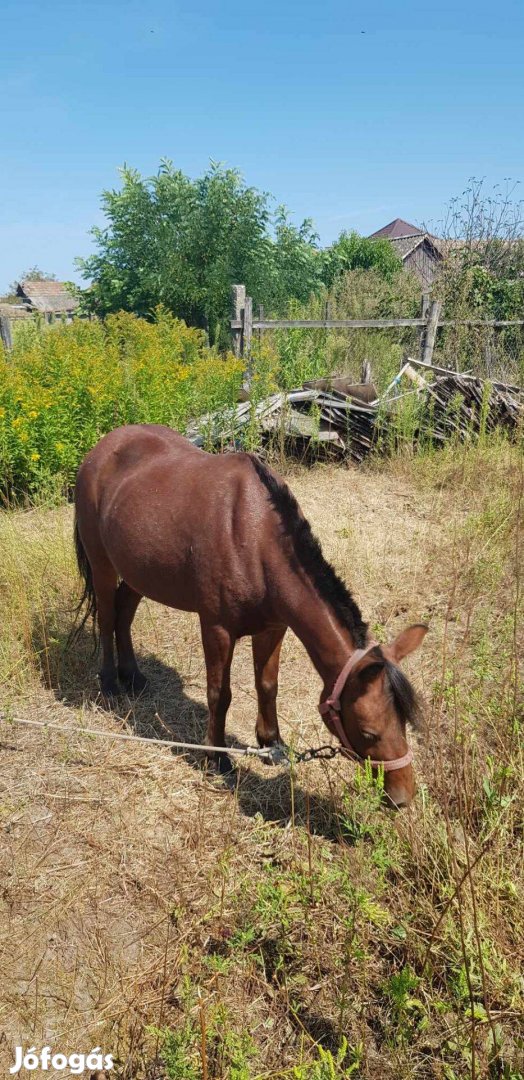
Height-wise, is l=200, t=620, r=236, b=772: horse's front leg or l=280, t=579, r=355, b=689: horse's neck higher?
l=280, t=579, r=355, b=689: horse's neck

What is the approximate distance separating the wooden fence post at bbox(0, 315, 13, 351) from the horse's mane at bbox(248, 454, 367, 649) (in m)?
9.68

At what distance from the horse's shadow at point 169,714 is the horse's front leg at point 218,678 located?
11cm

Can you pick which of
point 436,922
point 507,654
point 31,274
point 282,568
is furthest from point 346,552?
point 31,274

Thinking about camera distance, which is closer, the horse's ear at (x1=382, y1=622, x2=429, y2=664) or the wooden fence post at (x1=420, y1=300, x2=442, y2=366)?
the horse's ear at (x1=382, y1=622, x2=429, y2=664)

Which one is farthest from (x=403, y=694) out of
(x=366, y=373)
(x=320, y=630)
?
(x=366, y=373)

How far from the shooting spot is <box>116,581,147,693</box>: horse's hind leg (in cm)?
425

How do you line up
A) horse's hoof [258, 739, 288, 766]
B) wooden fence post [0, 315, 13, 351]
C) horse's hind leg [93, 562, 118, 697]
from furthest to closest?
wooden fence post [0, 315, 13, 351], horse's hind leg [93, 562, 118, 697], horse's hoof [258, 739, 288, 766]

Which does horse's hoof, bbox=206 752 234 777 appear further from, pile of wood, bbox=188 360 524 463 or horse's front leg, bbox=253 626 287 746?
pile of wood, bbox=188 360 524 463

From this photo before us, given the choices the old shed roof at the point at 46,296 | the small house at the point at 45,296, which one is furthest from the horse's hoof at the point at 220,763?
the small house at the point at 45,296

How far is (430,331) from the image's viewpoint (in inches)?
442

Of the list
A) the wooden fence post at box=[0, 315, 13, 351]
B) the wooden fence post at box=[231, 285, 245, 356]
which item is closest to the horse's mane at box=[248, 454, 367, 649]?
the wooden fence post at box=[231, 285, 245, 356]

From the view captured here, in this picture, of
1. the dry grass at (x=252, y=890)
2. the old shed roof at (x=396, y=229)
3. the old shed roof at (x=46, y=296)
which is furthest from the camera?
the old shed roof at (x=396, y=229)

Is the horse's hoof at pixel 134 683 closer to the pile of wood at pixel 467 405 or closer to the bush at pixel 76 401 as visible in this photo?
the bush at pixel 76 401

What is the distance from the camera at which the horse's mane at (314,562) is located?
106 inches
